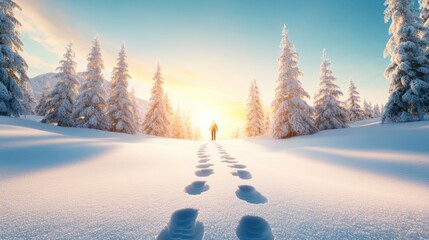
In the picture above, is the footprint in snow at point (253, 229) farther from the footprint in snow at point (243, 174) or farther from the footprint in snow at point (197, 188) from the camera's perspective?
the footprint in snow at point (243, 174)

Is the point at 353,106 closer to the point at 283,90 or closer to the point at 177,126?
the point at 283,90

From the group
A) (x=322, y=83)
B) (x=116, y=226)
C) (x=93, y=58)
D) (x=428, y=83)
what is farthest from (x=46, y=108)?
(x=428, y=83)

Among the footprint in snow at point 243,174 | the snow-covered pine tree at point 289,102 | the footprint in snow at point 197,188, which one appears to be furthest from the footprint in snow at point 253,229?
the snow-covered pine tree at point 289,102

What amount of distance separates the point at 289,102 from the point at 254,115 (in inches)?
577

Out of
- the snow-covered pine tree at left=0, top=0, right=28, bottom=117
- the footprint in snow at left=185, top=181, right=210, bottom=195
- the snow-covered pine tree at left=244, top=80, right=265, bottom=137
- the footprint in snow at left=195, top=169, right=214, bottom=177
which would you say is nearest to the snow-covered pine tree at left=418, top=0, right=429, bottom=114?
the footprint in snow at left=195, top=169, right=214, bottom=177

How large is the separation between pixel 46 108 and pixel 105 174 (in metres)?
20.9

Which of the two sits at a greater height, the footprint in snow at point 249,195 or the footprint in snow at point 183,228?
the footprint in snow at point 249,195

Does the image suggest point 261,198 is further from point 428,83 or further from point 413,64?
point 413,64

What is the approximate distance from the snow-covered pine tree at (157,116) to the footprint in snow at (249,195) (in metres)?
22.8

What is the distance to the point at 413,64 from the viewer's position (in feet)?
36.6

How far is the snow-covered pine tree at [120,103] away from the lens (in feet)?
62.4

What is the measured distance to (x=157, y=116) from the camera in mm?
Answer: 24297

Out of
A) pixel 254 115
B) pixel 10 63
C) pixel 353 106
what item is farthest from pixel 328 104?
pixel 10 63

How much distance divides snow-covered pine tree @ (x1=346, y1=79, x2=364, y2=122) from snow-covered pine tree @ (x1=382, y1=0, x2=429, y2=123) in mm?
19418
